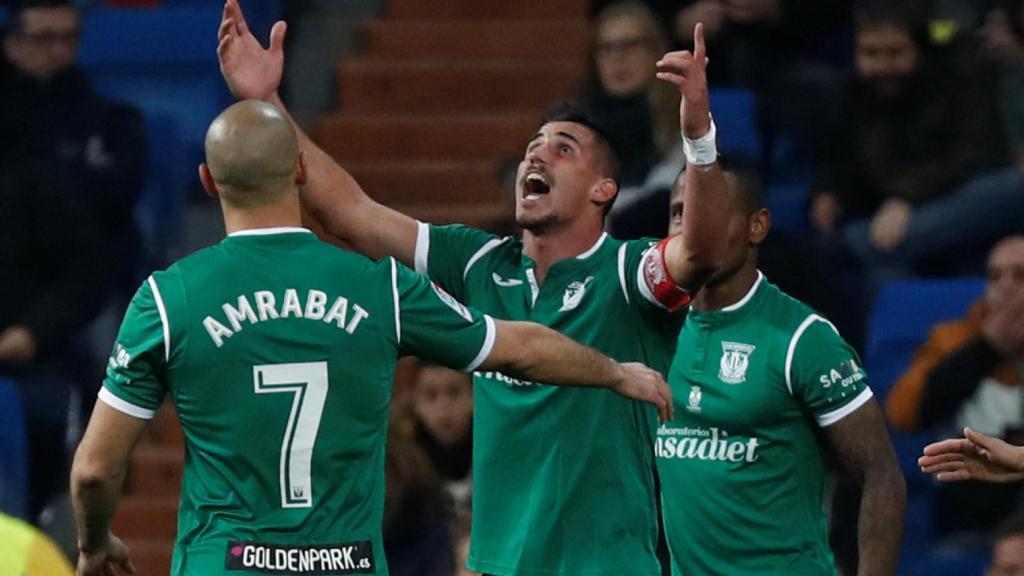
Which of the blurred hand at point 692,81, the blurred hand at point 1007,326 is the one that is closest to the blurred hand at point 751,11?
the blurred hand at point 1007,326

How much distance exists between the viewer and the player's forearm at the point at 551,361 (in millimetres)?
5219

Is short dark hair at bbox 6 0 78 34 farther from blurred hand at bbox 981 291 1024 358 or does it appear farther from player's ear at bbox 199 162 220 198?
player's ear at bbox 199 162 220 198

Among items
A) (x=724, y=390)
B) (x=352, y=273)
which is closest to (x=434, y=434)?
(x=724, y=390)

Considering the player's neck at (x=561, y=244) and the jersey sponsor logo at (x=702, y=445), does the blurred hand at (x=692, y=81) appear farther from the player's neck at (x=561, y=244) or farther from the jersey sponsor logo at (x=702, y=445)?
the jersey sponsor logo at (x=702, y=445)

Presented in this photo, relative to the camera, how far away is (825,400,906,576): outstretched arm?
6.02m

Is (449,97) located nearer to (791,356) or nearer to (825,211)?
(825,211)

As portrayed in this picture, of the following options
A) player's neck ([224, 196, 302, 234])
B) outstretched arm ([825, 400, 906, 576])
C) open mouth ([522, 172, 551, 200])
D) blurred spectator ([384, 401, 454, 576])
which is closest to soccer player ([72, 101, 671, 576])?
player's neck ([224, 196, 302, 234])

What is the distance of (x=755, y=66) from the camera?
970 centimetres

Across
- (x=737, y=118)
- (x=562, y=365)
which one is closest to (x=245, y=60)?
(x=562, y=365)

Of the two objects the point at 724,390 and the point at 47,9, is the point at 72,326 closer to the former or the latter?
the point at 47,9

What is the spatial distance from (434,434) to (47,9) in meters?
2.69

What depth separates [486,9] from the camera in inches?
427

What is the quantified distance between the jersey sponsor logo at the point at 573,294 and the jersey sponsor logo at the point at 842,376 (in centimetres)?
69

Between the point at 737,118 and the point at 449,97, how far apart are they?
1.80 metres
